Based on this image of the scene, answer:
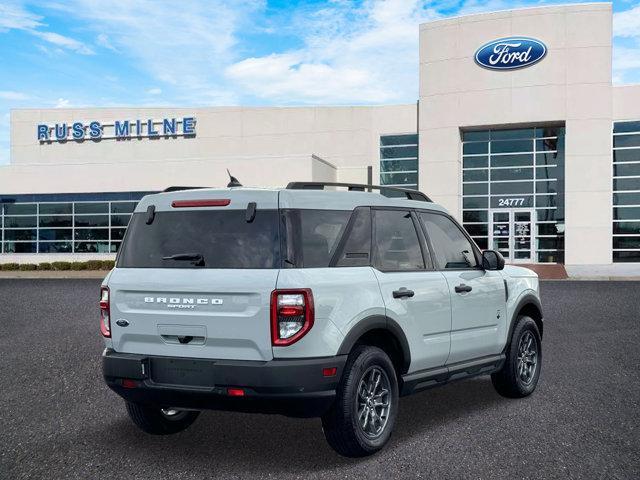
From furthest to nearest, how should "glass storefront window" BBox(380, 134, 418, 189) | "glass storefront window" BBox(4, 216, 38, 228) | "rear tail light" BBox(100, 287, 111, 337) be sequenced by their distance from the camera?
"glass storefront window" BBox(4, 216, 38, 228) → "glass storefront window" BBox(380, 134, 418, 189) → "rear tail light" BBox(100, 287, 111, 337)

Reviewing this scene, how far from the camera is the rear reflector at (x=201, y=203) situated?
5.59 meters

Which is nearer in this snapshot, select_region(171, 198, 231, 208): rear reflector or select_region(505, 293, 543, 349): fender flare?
select_region(171, 198, 231, 208): rear reflector

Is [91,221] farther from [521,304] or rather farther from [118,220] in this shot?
[521,304]

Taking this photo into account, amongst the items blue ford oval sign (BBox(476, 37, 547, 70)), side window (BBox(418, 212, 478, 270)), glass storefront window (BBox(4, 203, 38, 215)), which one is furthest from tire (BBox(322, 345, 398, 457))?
glass storefront window (BBox(4, 203, 38, 215))

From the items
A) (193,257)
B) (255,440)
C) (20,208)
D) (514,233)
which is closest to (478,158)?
(514,233)

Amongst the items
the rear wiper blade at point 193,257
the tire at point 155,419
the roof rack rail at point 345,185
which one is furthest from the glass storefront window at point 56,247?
the rear wiper blade at point 193,257

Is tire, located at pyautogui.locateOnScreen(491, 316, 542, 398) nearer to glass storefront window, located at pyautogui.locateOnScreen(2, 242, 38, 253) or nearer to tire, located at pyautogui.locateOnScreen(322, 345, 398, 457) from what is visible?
tire, located at pyautogui.locateOnScreen(322, 345, 398, 457)

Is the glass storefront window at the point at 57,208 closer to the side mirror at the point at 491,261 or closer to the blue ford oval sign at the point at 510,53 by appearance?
the blue ford oval sign at the point at 510,53

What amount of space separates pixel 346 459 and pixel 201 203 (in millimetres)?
2068

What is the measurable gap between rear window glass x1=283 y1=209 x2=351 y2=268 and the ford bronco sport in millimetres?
10

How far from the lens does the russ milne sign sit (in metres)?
46.0

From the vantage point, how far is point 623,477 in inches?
199

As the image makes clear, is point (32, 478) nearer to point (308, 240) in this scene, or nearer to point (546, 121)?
point (308, 240)

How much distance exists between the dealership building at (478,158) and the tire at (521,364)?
1077 inches
